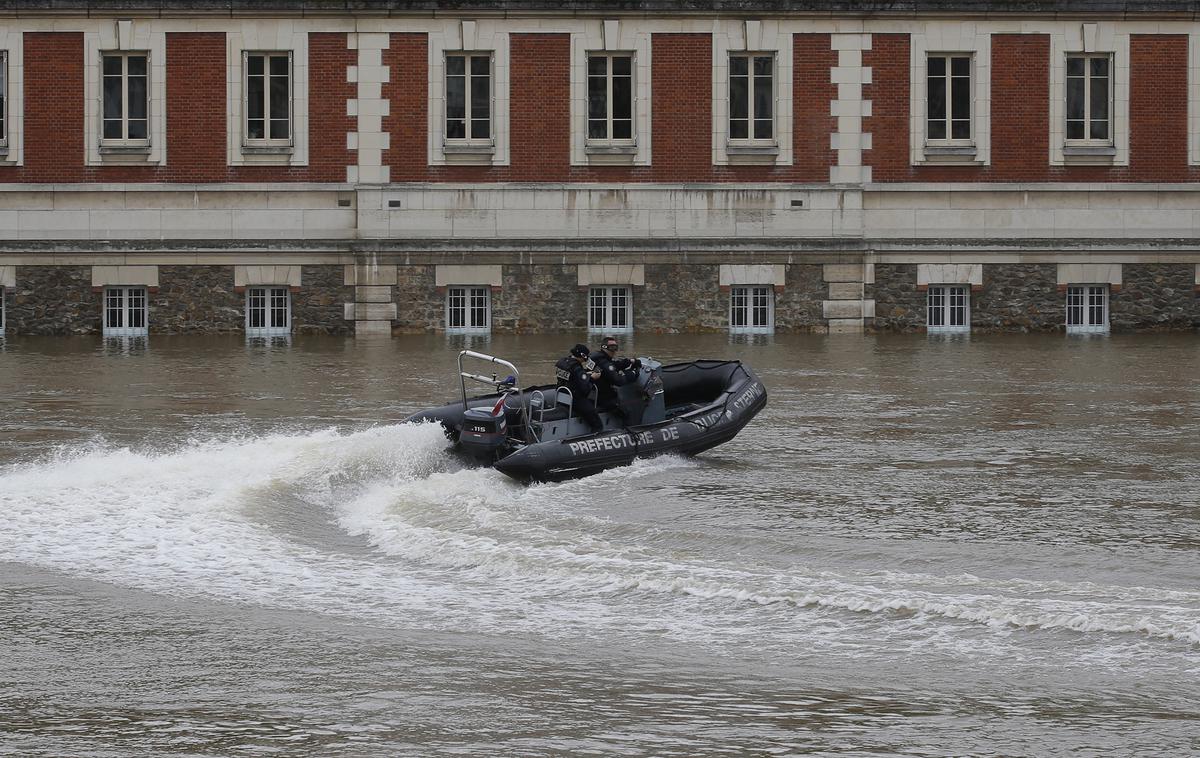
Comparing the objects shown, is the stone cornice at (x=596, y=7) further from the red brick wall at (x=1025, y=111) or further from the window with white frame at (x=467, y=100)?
the window with white frame at (x=467, y=100)

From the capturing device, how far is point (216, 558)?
44.3 feet

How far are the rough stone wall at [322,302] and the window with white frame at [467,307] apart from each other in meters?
1.91

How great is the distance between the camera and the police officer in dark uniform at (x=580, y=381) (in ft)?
60.4

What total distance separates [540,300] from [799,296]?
16.4 feet

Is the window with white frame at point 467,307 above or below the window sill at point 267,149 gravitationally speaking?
below

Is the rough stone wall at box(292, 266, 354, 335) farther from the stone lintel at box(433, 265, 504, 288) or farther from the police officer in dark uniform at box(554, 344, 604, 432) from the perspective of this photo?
the police officer in dark uniform at box(554, 344, 604, 432)

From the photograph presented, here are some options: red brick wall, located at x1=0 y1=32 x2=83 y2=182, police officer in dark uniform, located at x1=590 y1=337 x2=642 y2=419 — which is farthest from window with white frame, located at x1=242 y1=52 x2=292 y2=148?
police officer in dark uniform, located at x1=590 y1=337 x2=642 y2=419

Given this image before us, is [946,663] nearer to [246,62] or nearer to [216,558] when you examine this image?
[216,558]

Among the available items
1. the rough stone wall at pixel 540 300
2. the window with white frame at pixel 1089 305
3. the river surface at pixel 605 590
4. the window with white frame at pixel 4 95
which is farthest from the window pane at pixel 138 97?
the window with white frame at pixel 1089 305

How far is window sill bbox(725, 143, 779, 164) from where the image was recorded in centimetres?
3531

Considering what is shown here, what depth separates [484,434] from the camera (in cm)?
1734

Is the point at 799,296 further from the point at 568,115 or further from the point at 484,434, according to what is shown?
the point at 484,434

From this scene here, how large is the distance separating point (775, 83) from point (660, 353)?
7.21 m

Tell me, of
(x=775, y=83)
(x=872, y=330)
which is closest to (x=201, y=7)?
(x=775, y=83)
